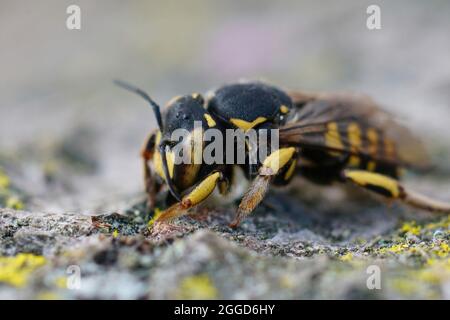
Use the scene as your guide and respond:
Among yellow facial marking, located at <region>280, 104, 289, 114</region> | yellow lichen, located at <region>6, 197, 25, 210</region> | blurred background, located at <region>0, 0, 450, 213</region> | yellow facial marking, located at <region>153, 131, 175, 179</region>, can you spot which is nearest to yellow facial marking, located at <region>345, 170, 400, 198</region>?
yellow facial marking, located at <region>280, 104, 289, 114</region>

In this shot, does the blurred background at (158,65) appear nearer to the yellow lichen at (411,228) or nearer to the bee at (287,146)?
the bee at (287,146)

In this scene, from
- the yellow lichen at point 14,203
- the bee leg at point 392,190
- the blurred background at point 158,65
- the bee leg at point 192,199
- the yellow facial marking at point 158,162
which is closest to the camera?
the bee leg at point 192,199

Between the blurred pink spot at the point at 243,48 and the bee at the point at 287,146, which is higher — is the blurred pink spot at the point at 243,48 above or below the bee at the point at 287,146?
above

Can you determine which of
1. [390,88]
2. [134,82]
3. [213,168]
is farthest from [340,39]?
[213,168]

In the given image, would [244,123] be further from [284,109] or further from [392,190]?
[392,190]

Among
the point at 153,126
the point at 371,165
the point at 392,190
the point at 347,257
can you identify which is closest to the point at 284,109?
the point at 371,165

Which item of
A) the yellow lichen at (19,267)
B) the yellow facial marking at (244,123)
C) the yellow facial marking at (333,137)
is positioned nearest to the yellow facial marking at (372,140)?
the yellow facial marking at (333,137)
